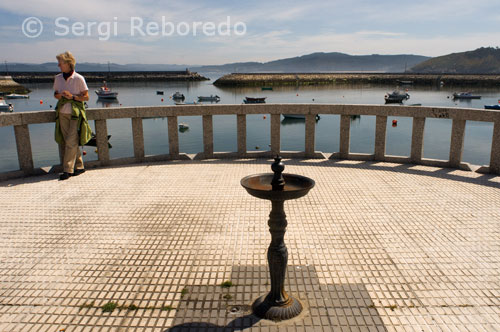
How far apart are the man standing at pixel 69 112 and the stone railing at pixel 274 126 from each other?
699mm

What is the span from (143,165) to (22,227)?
4448 mm

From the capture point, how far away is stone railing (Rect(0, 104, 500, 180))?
373 inches

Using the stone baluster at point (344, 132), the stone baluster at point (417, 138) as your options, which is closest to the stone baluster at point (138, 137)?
the stone baluster at point (344, 132)

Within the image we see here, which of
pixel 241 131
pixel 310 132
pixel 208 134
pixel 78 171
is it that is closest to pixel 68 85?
pixel 78 171

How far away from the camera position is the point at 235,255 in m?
5.41

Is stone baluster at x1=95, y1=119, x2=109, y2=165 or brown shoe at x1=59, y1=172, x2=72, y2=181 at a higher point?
stone baluster at x1=95, y1=119, x2=109, y2=165

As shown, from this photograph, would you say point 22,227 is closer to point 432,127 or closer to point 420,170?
point 420,170

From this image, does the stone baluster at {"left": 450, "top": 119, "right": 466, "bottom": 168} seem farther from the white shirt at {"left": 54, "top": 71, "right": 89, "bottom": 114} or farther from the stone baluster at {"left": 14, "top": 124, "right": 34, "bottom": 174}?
the stone baluster at {"left": 14, "top": 124, "right": 34, "bottom": 174}

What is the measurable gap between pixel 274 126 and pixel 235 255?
248 inches

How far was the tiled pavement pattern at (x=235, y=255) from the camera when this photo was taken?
162 inches

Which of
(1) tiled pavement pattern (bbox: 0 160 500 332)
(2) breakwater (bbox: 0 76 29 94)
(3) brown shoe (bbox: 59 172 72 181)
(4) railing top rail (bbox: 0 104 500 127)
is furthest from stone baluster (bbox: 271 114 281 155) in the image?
(2) breakwater (bbox: 0 76 29 94)

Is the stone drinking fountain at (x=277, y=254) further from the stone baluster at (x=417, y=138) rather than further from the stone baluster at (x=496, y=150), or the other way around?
the stone baluster at (x=496, y=150)

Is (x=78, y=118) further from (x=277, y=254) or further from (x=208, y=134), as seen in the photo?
(x=277, y=254)

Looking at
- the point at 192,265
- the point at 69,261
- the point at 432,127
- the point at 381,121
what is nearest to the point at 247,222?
the point at 192,265
